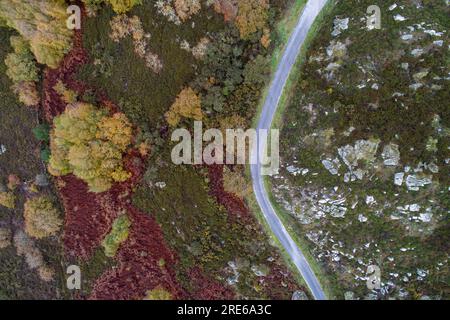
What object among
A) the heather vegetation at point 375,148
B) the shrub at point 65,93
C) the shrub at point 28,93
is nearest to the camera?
the heather vegetation at point 375,148

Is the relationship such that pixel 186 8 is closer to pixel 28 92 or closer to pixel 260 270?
pixel 28 92

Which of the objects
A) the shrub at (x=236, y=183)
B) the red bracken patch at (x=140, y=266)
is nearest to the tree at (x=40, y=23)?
the red bracken patch at (x=140, y=266)

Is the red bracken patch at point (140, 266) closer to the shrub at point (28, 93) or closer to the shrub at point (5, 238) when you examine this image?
the shrub at point (5, 238)

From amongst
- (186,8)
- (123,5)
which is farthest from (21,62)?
(186,8)

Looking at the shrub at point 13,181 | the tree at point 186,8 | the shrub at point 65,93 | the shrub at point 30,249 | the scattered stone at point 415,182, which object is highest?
the tree at point 186,8

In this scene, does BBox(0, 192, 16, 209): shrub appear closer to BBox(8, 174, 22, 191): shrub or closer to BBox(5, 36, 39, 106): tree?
BBox(8, 174, 22, 191): shrub

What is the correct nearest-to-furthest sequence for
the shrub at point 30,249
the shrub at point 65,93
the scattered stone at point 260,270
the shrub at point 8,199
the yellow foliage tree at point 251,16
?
the yellow foliage tree at point 251,16
the scattered stone at point 260,270
the shrub at point 65,93
the shrub at point 8,199
the shrub at point 30,249

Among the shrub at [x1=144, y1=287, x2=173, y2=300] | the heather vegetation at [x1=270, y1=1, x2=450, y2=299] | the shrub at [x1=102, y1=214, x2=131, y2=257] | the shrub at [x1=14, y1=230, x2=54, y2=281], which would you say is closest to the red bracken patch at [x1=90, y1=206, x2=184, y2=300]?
the shrub at [x1=144, y1=287, x2=173, y2=300]
